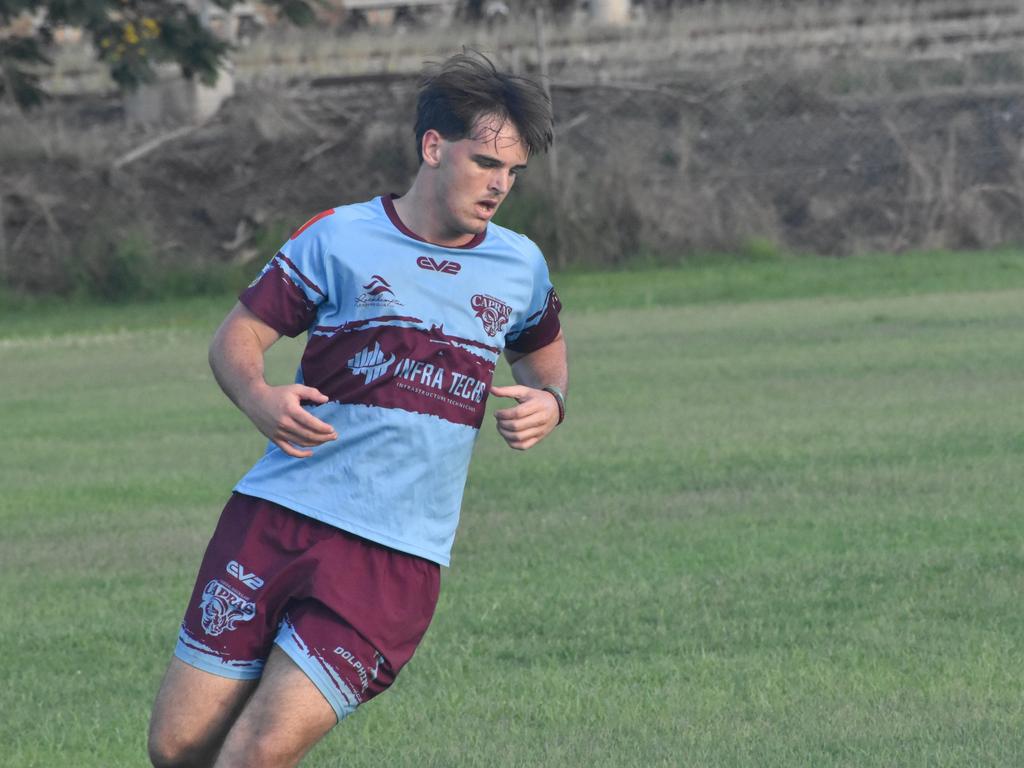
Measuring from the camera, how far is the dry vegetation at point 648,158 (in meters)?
25.4

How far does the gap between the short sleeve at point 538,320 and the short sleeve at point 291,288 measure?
52 cm

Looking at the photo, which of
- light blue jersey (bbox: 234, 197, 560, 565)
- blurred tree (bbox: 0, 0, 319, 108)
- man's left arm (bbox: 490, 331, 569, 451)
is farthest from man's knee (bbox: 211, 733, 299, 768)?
blurred tree (bbox: 0, 0, 319, 108)

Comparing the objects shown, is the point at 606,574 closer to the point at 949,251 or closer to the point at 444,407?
the point at 444,407

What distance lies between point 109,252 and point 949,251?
1085cm

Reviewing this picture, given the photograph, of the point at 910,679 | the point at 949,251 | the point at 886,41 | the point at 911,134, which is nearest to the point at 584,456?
the point at 910,679

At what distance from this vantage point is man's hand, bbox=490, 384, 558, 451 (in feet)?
13.6

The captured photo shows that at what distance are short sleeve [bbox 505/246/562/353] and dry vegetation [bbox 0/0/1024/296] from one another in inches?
782

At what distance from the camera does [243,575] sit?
4.05 m

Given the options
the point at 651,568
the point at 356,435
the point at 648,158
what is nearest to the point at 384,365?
the point at 356,435

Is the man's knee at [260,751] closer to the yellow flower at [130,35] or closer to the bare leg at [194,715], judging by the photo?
the bare leg at [194,715]

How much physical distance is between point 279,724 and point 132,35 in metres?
18.5

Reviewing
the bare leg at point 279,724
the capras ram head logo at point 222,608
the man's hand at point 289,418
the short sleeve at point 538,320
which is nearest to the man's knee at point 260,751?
the bare leg at point 279,724

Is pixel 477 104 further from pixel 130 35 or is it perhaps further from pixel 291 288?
pixel 130 35

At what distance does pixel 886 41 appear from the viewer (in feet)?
98.9
